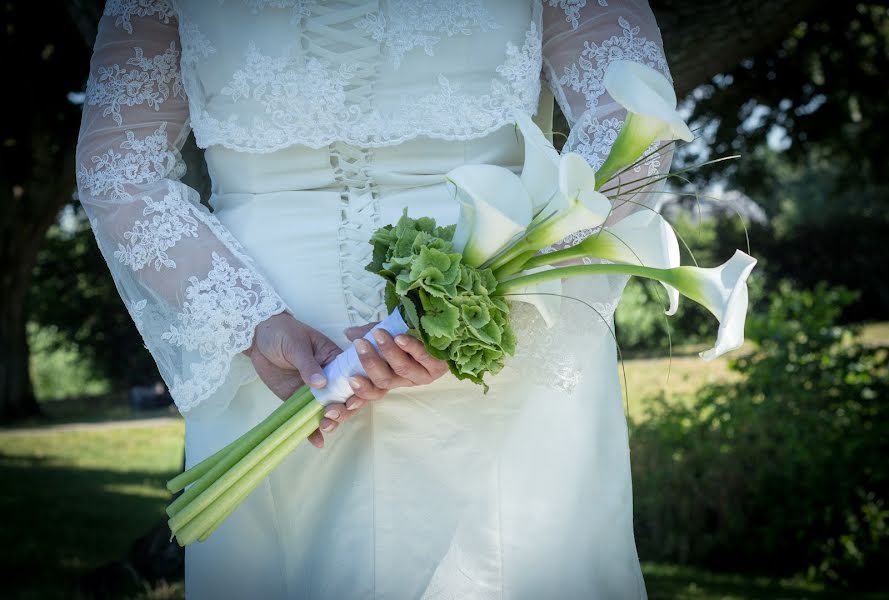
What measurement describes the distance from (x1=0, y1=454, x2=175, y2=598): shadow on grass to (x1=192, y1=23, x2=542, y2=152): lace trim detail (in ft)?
11.0

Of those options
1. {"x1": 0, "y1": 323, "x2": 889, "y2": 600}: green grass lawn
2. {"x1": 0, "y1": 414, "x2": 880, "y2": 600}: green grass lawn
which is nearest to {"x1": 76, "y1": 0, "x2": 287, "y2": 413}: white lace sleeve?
{"x1": 0, "y1": 323, "x2": 889, "y2": 600}: green grass lawn

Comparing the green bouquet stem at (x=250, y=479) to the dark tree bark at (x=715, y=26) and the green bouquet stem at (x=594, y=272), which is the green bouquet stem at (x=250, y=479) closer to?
the green bouquet stem at (x=594, y=272)

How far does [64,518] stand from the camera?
19.5ft

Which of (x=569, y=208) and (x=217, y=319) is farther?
(x=217, y=319)

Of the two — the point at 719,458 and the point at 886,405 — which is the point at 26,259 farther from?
the point at 886,405

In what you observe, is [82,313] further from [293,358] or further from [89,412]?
[293,358]

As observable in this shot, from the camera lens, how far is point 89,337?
47.9 ft

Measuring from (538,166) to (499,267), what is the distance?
197mm

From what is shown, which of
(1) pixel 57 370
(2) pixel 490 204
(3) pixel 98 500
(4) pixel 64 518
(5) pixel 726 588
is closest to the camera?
(2) pixel 490 204

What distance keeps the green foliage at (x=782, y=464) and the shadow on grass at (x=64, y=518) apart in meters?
3.18

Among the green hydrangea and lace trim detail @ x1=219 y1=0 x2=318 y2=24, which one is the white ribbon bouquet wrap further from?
lace trim detail @ x1=219 y1=0 x2=318 y2=24

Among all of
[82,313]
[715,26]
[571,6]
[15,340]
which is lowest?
[82,313]

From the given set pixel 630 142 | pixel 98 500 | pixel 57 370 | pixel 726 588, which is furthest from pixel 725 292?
pixel 57 370

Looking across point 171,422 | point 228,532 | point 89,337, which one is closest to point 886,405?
point 228,532
